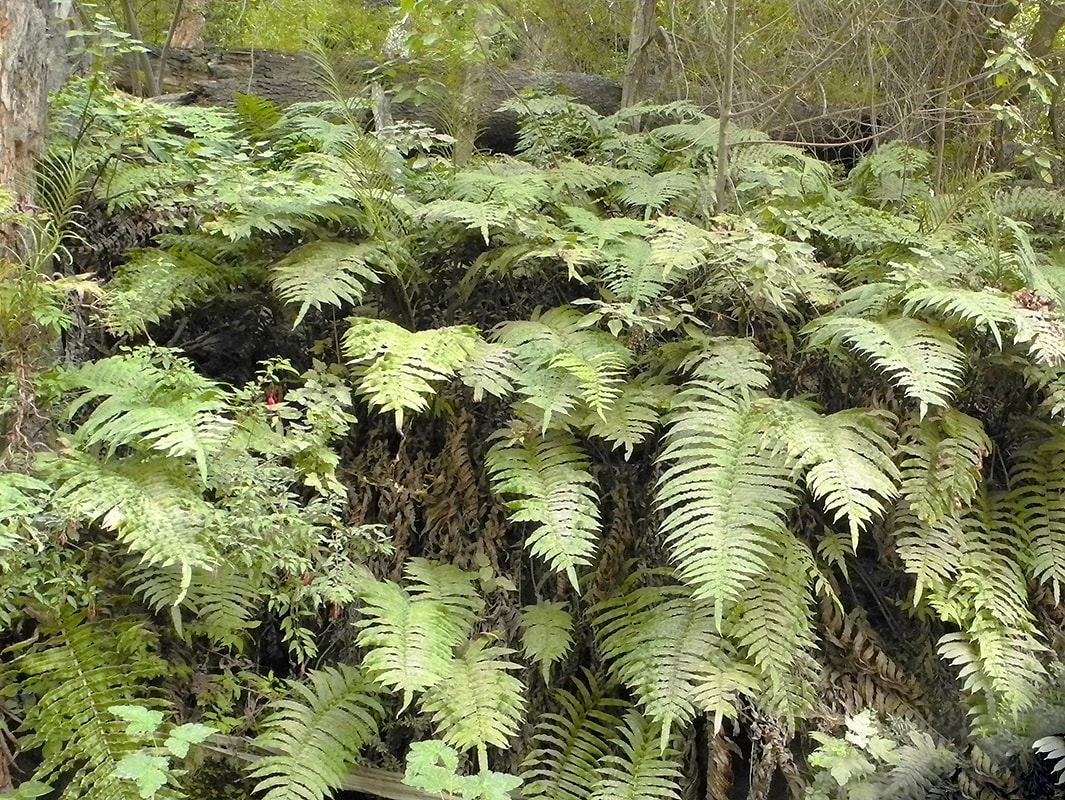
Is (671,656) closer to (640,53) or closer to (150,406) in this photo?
(150,406)

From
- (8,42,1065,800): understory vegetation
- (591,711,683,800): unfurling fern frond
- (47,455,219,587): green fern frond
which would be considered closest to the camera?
(47,455,219,587): green fern frond

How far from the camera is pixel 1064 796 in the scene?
184 centimetres

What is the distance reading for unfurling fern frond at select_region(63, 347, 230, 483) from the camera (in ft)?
6.81

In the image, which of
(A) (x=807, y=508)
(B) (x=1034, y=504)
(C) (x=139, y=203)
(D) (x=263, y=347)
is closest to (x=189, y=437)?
(D) (x=263, y=347)

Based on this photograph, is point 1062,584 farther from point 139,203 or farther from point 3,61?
point 3,61

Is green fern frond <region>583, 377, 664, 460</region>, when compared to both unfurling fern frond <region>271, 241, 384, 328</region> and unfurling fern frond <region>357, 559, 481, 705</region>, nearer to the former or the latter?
unfurling fern frond <region>357, 559, 481, 705</region>

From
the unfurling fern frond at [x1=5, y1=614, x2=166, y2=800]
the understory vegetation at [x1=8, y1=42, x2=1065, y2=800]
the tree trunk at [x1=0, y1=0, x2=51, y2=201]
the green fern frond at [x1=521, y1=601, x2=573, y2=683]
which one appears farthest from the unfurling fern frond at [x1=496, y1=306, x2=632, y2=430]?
the tree trunk at [x1=0, y1=0, x2=51, y2=201]

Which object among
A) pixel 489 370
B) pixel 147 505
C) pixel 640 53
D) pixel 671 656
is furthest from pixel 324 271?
pixel 640 53

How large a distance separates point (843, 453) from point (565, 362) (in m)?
0.86

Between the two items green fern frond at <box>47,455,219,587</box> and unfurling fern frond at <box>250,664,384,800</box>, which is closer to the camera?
green fern frond at <box>47,455,219,587</box>

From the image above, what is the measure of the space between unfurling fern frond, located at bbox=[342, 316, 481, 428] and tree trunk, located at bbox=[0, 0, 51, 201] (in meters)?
1.16

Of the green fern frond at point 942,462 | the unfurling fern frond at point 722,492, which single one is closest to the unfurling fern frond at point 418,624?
the unfurling fern frond at point 722,492

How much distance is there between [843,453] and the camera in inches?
93.0

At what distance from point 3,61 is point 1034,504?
11.8 ft
